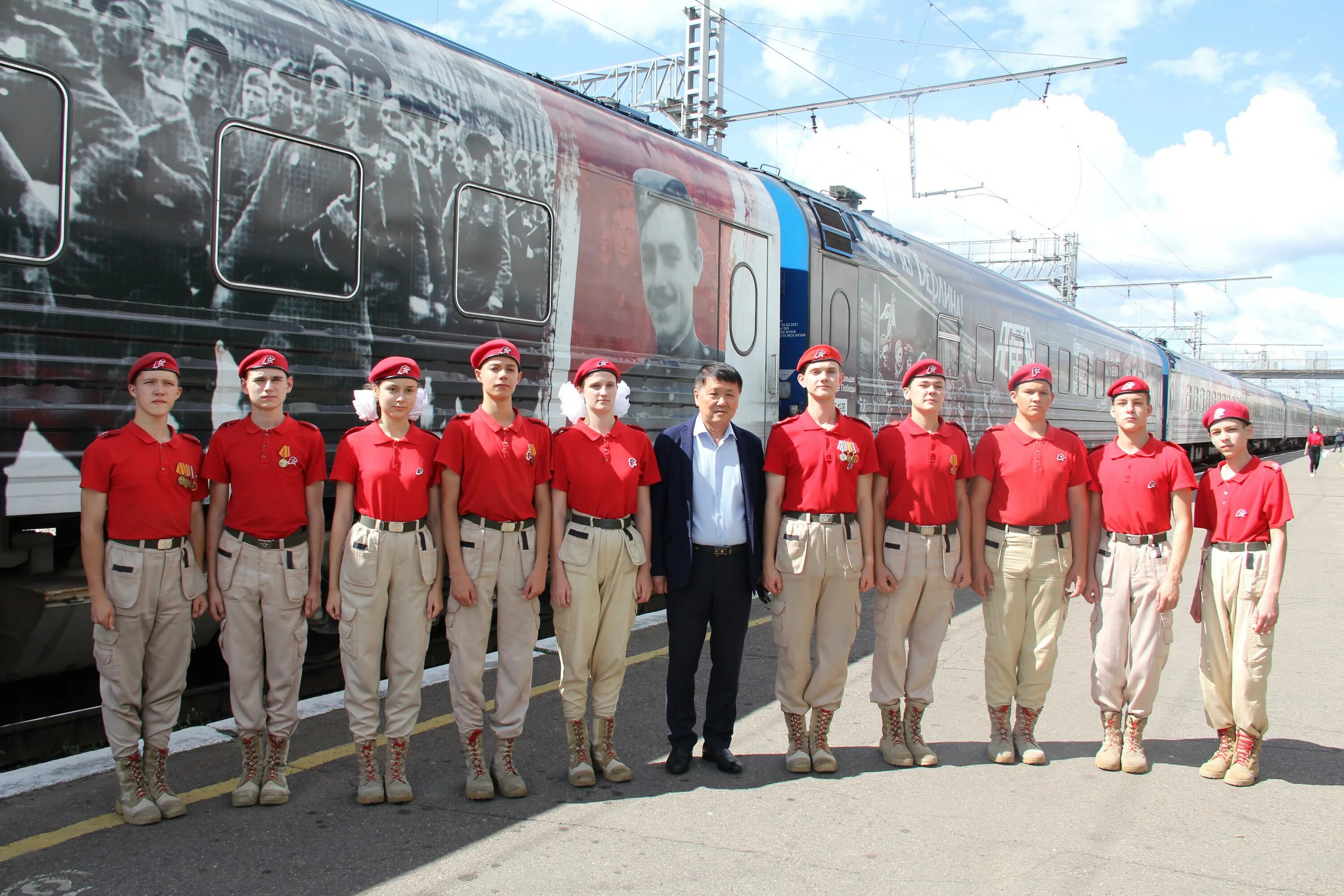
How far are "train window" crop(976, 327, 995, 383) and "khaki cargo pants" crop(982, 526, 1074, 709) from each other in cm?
845

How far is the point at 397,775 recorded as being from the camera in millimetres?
3994

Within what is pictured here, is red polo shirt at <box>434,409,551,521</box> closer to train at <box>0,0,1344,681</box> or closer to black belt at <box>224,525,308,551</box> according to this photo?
black belt at <box>224,525,308,551</box>

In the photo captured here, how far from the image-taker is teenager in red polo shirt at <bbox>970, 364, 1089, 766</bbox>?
4.61 m

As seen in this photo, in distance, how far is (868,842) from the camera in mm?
3738

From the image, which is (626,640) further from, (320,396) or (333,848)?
(320,396)

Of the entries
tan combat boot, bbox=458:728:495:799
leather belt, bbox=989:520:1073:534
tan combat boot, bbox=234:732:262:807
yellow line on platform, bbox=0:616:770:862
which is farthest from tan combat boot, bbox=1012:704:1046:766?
tan combat boot, bbox=234:732:262:807

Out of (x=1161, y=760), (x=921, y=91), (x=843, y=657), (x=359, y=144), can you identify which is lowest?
(x=1161, y=760)

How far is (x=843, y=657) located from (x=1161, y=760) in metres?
1.54

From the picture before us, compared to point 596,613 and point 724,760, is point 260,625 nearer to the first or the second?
point 596,613

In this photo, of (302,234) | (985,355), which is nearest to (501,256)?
(302,234)

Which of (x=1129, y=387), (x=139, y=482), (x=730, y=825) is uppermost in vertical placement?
(x=1129, y=387)

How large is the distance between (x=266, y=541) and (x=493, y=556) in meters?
0.83

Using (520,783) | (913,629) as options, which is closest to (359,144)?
(520,783)

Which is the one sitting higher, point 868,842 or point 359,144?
point 359,144
